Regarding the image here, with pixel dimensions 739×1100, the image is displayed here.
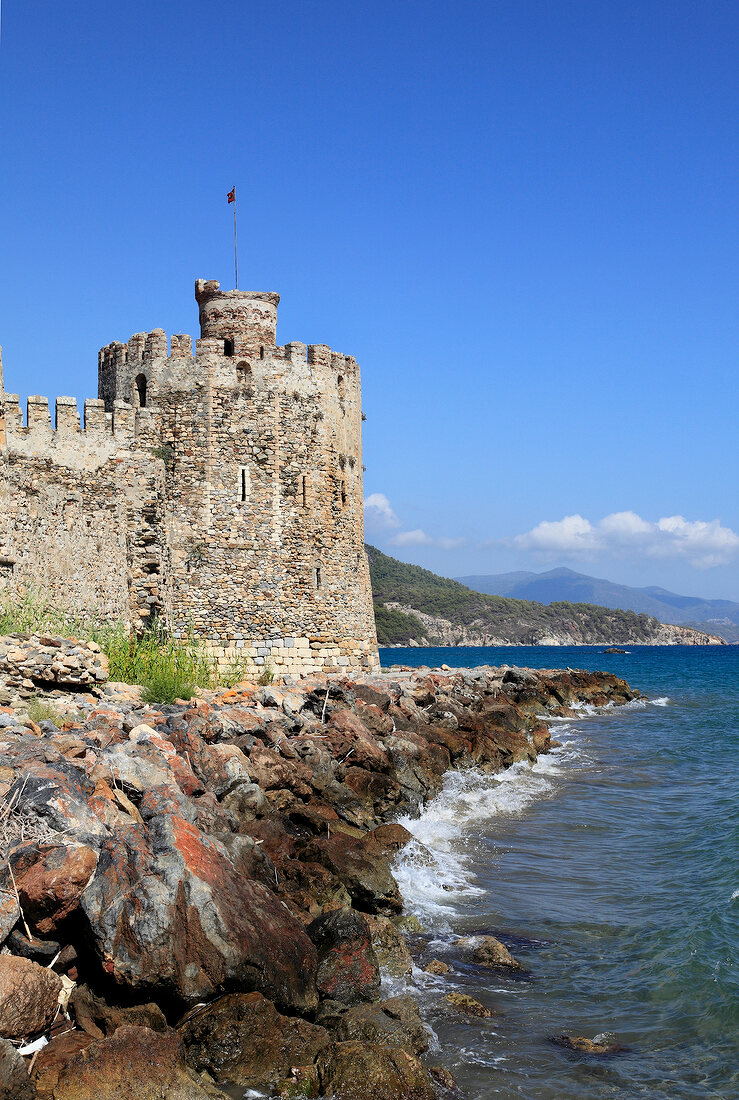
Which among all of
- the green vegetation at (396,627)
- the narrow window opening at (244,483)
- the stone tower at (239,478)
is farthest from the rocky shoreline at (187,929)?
the green vegetation at (396,627)

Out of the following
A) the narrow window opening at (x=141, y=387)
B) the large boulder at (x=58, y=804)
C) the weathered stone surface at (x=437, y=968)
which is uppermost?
the narrow window opening at (x=141, y=387)

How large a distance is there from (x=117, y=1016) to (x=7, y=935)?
89cm

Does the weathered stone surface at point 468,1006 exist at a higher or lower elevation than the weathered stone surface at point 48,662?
lower

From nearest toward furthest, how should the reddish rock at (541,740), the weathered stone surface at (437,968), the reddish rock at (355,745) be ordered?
1. the weathered stone surface at (437,968)
2. the reddish rock at (355,745)
3. the reddish rock at (541,740)

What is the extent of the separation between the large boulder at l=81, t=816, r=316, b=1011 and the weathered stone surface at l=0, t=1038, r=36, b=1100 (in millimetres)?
1022

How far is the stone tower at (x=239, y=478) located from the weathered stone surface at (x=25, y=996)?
13769 mm

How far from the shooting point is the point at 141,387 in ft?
65.2

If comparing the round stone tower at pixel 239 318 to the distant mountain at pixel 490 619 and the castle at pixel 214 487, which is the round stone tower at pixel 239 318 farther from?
the distant mountain at pixel 490 619

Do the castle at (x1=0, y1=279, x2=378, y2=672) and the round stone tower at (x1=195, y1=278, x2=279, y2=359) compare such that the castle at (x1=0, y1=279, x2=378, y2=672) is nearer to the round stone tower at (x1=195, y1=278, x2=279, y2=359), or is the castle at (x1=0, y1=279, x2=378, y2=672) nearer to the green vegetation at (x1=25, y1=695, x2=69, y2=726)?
the round stone tower at (x1=195, y1=278, x2=279, y2=359)

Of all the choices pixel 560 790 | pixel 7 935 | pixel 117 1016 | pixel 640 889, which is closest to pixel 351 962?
pixel 117 1016

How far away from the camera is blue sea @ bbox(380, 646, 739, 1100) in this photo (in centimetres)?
684

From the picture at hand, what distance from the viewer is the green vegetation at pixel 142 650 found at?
1527 cm

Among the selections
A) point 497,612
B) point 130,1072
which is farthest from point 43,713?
point 497,612

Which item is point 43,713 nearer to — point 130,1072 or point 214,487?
point 130,1072
